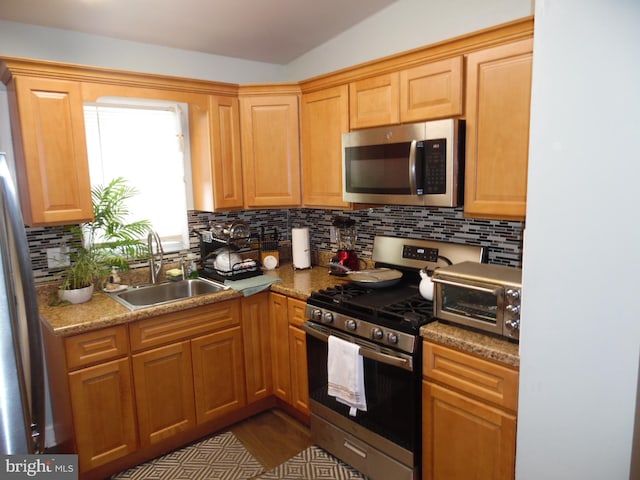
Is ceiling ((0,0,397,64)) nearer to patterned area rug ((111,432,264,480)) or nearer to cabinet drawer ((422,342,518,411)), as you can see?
cabinet drawer ((422,342,518,411))

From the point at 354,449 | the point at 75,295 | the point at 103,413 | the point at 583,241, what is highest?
the point at 583,241

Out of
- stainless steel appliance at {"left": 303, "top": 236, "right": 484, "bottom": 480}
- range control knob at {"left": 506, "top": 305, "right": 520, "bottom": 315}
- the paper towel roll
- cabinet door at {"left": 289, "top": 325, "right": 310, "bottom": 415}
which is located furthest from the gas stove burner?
the paper towel roll

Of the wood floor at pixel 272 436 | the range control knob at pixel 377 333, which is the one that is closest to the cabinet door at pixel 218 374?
the wood floor at pixel 272 436

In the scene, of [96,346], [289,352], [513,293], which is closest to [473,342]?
[513,293]

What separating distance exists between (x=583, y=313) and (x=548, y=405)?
0.36 metres

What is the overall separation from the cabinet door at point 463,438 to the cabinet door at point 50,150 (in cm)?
203

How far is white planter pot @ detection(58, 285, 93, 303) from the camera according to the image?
231 cm

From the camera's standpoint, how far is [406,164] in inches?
85.2

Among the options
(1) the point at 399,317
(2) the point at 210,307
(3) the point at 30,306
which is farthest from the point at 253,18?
(3) the point at 30,306

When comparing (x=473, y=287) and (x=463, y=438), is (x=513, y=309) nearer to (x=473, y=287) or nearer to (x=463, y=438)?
(x=473, y=287)

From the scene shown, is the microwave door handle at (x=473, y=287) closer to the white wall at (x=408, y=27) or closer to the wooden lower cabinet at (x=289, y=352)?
the wooden lower cabinet at (x=289, y=352)

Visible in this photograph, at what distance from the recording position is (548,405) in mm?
1451

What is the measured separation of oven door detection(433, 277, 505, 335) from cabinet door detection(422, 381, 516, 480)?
1.01 ft

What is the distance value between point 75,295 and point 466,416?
2.06m
